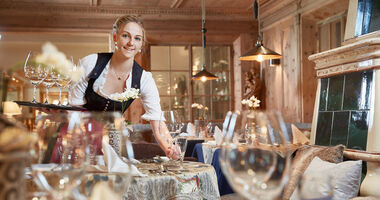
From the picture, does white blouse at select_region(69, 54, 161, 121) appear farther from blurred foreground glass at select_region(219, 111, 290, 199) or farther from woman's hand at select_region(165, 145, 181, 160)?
blurred foreground glass at select_region(219, 111, 290, 199)

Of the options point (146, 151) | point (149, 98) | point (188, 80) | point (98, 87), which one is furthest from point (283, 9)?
point (98, 87)

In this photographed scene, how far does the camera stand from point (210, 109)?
7730 millimetres

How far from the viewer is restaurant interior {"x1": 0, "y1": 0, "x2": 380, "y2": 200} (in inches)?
24.1

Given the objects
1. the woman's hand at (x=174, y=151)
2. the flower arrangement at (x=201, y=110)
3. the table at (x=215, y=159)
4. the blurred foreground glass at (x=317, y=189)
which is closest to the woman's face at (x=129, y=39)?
the woman's hand at (x=174, y=151)

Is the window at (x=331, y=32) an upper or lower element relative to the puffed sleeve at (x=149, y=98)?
upper

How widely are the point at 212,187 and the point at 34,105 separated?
84 cm

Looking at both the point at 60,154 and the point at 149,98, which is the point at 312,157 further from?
the point at 60,154

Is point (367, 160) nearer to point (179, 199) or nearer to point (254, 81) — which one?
point (179, 199)

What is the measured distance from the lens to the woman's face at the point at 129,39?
1.98 m

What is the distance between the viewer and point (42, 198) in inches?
23.9

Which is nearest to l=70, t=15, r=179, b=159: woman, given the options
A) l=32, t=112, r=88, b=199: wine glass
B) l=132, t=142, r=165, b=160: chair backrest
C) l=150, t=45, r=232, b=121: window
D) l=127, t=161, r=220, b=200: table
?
l=127, t=161, r=220, b=200: table

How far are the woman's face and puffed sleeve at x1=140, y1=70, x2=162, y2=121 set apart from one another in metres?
0.16

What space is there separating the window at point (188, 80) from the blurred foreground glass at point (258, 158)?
6.77 meters

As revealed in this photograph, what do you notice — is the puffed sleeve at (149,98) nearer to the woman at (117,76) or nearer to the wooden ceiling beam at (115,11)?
the woman at (117,76)
